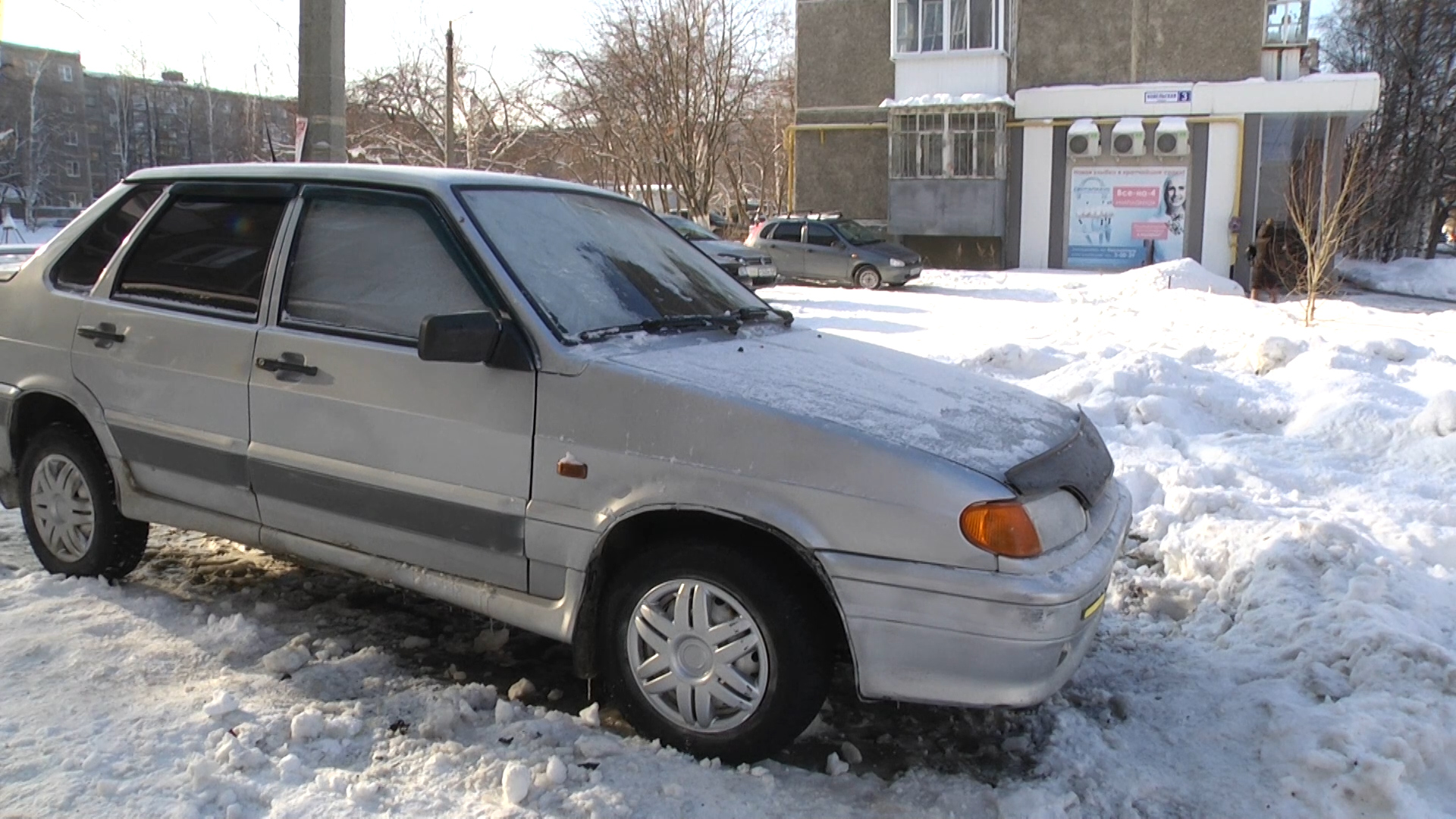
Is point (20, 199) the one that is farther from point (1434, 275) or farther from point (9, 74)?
A: point (1434, 275)

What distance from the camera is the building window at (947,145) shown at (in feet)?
90.7

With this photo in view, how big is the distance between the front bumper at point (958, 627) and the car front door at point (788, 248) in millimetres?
19426

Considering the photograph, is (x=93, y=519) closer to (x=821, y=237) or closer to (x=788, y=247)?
(x=788, y=247)

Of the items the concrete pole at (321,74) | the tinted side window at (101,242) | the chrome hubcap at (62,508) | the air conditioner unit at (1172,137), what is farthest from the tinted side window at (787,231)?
the chrome hubcap at (62,508)

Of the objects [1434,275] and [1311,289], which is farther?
[1434,275]

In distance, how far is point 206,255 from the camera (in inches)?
163

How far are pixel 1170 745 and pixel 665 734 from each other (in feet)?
5.01

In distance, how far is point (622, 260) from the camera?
3973 millimetres

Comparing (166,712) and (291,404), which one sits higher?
(291,404)

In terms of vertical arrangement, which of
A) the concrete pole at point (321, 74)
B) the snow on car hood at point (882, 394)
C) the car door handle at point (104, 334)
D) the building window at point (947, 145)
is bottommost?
the snow on car hood at point (882, 394)

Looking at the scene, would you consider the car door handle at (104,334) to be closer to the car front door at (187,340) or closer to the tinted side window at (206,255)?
the car front door at (187,340)

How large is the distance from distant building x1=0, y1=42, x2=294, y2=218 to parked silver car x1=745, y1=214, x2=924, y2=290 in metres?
32.6

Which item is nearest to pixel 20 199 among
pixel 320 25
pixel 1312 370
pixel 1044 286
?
pixel 1044 286

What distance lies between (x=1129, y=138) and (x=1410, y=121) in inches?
700
